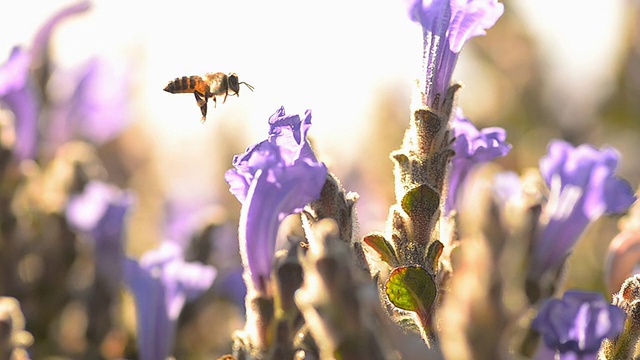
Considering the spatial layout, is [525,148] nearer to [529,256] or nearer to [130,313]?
[130,313]

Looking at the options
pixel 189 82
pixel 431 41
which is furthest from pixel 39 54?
pixel 431 41

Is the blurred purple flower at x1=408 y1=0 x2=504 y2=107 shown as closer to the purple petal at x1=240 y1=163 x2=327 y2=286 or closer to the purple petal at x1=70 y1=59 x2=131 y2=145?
the purple petal at x1=240 y1=163 x2=327 y2=286

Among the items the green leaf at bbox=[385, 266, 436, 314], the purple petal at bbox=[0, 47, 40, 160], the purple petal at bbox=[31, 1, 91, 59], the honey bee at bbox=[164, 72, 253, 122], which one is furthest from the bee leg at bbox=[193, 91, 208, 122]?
the purple petal at bbox=[31, 1, 91, 59]

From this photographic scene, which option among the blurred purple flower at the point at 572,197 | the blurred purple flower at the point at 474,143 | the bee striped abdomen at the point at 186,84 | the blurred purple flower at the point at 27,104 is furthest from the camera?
the blurred purple flower at the point at 27,104

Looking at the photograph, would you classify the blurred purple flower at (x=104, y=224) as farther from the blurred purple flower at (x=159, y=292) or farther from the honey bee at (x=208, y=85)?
the honey bee at (x=208, y=85)

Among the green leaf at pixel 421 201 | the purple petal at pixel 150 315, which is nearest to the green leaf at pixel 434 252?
the green leaf at pixel 421 201
